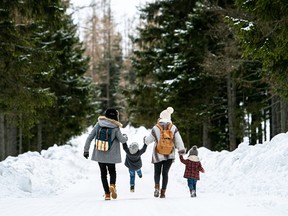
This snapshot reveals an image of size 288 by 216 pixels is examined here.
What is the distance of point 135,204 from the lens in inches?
265

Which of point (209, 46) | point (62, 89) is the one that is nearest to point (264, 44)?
point (209, 46)

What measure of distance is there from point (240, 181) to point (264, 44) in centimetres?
353

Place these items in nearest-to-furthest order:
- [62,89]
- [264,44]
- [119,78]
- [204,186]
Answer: [264,44]
[204,186]
[62,89]
[119,78]

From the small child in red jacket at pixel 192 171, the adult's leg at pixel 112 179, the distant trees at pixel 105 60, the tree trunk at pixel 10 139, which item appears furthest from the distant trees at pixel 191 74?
the distant trees at pixel 105 60

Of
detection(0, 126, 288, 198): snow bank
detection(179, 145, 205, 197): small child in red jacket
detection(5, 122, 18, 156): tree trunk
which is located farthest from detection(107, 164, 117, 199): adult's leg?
detection(5, 122, 18, 156): tree trunk

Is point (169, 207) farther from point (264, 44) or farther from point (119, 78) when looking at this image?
point (119, 78)

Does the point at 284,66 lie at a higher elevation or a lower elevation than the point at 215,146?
higher

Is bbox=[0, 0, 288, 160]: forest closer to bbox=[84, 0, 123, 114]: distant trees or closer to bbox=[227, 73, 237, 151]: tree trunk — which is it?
bbox=[227, 73, 237, 151]: tree trunk

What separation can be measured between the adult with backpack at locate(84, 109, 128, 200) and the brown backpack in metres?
0.82

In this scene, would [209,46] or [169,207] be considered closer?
[169,207]

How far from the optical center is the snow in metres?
6.10

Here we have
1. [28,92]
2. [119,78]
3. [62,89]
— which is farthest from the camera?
[119,78]

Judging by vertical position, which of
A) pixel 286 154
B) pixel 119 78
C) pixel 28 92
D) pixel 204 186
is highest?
pixel 119 78

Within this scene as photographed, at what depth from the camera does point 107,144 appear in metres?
8.34
